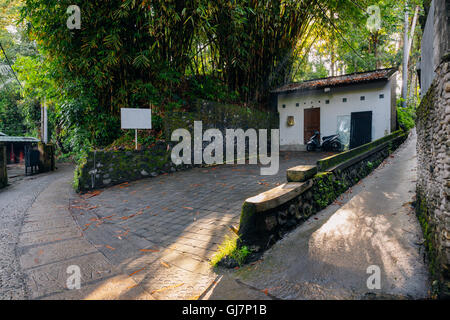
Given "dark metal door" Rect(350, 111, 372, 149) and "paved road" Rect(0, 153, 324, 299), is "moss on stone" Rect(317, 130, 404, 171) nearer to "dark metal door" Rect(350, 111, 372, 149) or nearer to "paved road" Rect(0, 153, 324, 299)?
"paved road" Rect(0, 153, 324, 299)

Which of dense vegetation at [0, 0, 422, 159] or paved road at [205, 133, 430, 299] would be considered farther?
dense vegetation at [0, 0, 422, 159]

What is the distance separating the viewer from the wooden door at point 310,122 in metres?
12.8

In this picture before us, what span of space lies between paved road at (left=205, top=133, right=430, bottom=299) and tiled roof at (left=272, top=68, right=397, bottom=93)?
8123 millimetres

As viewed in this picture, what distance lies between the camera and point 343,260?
2.73m

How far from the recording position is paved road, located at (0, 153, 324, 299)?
7.51ft

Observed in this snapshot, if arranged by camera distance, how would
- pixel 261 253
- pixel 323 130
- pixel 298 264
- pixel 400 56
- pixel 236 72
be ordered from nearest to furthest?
pixel 298 264 < pixel 261 253 < pixel 236 72 < pixel 323 130 < pixel 400 56

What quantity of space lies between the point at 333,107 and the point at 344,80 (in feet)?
4.21

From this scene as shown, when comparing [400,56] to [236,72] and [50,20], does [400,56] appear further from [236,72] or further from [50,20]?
[50,20]

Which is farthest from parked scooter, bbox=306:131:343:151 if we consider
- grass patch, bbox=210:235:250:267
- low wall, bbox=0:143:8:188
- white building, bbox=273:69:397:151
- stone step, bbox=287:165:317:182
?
low wall, bbox=0:143:8:188

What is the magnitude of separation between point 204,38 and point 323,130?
7.10m

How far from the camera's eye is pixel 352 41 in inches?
624

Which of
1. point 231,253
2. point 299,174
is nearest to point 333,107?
point 299,174

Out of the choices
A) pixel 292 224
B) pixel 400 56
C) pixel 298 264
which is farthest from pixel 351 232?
pixel 400 56

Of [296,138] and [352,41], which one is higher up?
[352,41]
